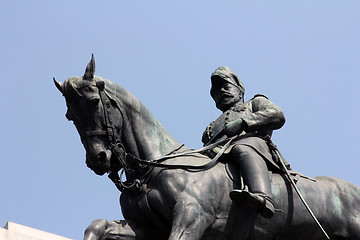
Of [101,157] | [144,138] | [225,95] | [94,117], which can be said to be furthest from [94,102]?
[225,95]

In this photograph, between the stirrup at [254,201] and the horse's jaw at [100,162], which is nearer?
the stirrup at [254,201]

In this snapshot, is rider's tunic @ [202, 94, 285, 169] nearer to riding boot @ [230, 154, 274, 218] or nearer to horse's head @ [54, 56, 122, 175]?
riding boot @ [230, 154, 274, 218]

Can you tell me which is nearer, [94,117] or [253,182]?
[253,182]

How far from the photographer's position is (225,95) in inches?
552

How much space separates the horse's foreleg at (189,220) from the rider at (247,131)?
492 millimetres

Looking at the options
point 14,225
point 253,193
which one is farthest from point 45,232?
point 253,193

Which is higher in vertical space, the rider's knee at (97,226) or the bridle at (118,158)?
the bridle at (118,158)

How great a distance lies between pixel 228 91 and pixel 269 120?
45.7 inches

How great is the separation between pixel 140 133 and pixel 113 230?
4.50ft

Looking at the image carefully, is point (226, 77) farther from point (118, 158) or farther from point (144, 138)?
point (118, 158)

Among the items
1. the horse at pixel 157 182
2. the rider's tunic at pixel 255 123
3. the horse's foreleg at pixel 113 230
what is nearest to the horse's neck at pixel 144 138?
the horse at pixel 157 182

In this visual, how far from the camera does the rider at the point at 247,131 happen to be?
11.8 meters

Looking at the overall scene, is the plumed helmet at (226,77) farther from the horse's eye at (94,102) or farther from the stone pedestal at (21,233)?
the stone pedestal at (21,233)

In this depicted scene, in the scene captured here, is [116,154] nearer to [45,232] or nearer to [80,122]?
[80,122]
